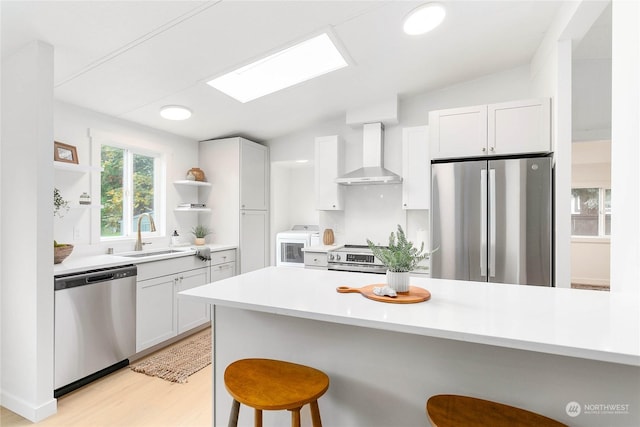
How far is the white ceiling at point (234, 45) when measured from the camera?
1.94 m

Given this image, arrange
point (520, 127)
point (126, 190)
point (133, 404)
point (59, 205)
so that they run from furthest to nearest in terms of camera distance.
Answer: point (126, 190) < point (520, 127) < point (59, 205) < point (133, 404)

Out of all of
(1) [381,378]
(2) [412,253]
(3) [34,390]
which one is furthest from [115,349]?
(2) [412,253]

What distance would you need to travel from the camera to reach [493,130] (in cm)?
290

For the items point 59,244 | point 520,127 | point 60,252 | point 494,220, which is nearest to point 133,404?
point 60,252

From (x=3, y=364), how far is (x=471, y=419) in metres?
2.96

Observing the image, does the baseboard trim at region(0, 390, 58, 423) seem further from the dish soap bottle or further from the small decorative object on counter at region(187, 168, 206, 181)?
the small decorative object on counter at region(187, 168, 206, 181)

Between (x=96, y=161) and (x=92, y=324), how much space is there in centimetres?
156

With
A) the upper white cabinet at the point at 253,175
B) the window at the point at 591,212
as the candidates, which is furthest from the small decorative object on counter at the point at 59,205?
the window at the point at 591,212

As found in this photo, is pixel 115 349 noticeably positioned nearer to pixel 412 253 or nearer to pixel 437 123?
pixel 412 253

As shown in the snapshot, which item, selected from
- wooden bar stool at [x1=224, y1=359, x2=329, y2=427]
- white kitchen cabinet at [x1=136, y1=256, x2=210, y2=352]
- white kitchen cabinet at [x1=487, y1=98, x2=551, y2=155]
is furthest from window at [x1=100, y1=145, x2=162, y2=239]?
white kitchen cabinet at [x1=487, y1=98, x2=551, y2=155]

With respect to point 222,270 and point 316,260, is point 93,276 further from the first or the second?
point 316,260

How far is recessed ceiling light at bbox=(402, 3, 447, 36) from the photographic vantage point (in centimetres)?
225

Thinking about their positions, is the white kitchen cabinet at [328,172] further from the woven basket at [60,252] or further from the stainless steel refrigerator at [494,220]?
the woven basket at [60,252]

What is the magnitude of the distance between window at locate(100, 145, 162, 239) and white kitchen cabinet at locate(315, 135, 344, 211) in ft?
6.38
